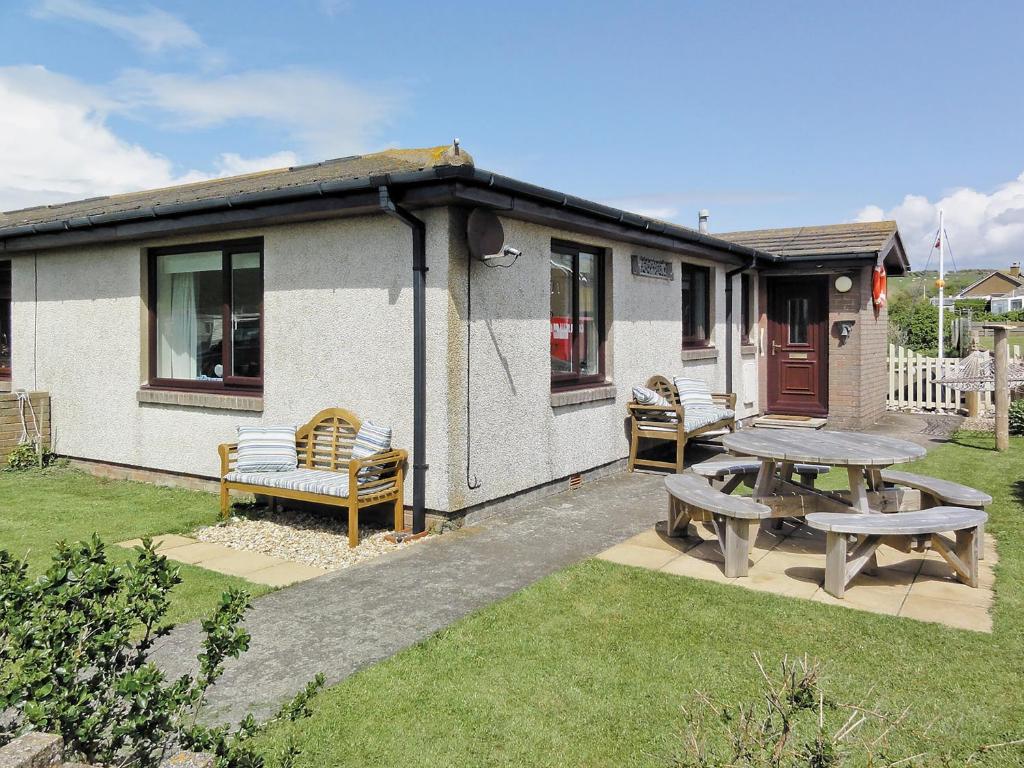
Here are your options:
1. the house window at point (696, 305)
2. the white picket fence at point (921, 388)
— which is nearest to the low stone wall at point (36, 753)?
the house window at point (696, 305)

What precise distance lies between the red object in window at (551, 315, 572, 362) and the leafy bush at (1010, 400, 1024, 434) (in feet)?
26.7

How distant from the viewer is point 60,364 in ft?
31.0

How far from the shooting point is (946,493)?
5543 mm

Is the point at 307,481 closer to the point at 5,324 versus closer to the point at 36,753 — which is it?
the point at 36,753

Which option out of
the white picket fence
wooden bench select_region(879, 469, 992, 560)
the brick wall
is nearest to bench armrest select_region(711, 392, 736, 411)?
the brick wall

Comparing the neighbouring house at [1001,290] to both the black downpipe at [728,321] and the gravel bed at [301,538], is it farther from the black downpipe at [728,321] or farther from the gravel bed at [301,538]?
the gravel bed at [301,538]

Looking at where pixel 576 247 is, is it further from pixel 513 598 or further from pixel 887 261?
pixel 887 261

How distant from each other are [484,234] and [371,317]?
1.27m

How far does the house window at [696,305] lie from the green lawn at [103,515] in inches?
277

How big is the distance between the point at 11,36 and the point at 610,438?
8045 mm

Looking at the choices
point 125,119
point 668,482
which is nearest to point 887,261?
point 668,482

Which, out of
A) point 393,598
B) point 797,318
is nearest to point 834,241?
point 797,318

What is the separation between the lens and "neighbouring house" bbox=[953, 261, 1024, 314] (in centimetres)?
8512

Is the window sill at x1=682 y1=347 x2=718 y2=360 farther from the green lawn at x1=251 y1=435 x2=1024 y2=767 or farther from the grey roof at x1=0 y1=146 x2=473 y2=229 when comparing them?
the green lawn at x1=251 y1=435 x2=1024 y2=767
